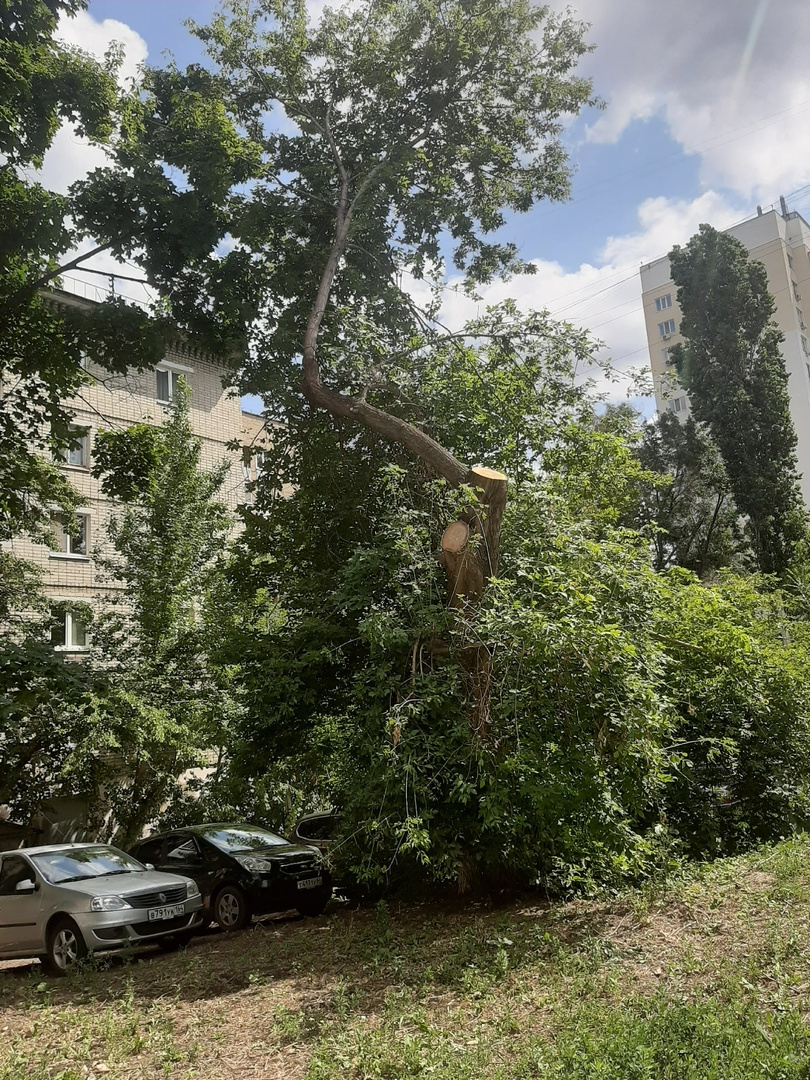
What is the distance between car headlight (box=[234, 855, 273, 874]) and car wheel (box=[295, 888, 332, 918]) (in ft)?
1.97

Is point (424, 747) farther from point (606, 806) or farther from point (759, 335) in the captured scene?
point (759, 335)

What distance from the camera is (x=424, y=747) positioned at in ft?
26.5

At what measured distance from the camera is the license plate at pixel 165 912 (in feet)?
29.8

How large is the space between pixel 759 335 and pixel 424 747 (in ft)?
79.3

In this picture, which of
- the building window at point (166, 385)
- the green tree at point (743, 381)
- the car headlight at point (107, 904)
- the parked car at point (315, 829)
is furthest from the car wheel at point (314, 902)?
the building window at point (166, 385)

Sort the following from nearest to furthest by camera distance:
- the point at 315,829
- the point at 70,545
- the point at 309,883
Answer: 1. the point at 309,883
2. the point at 315,829
3. the point at 70,545

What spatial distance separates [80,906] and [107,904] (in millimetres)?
275

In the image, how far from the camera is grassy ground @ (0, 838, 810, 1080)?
465 centimetres

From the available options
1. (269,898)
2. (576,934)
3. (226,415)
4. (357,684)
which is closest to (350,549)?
(357,684)

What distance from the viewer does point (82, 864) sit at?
9891 millimetres

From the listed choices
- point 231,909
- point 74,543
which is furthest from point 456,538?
point 74,543

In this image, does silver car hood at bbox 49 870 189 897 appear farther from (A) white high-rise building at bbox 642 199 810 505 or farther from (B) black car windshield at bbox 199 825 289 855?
(A) white high-rise building at bbox 642 199 810 505

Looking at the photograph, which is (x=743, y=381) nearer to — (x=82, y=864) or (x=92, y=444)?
(x=92, y=444)

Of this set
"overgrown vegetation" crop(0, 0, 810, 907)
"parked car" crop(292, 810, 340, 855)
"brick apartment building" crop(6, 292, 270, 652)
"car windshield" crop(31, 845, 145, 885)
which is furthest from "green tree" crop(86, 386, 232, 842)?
"car windshield" crop(31, 845, 145, 885)
